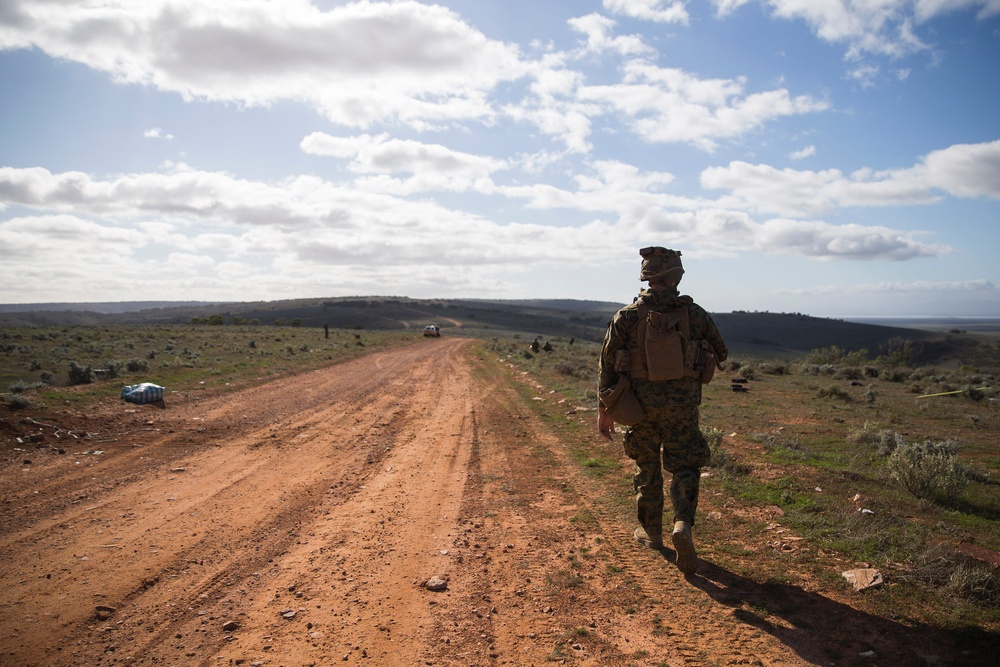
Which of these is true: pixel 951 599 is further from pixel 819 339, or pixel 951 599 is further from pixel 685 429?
pixel 819 339

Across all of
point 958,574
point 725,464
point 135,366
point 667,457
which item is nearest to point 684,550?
point 667,457

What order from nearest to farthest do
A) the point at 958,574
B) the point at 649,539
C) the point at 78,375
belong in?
the point at 958,574, the point at 649,539, the point at 78,375

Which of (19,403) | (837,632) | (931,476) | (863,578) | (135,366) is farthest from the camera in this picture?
(135,366)

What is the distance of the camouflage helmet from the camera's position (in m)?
5.16

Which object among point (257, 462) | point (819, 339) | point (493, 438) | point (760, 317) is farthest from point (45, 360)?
point (760, 317)

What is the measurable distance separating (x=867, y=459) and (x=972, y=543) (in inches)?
143

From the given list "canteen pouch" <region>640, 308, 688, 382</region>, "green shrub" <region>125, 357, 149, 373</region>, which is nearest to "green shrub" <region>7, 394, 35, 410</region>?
"green shrub" <region>125, 357, 149, 373</region>

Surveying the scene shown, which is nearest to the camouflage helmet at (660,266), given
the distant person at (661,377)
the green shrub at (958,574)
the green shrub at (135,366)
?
the distant person at (661,377)

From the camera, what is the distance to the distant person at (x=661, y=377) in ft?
16.2

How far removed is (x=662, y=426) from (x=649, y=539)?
1098mm

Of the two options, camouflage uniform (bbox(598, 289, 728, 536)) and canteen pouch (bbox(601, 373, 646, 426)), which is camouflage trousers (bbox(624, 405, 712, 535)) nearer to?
camouflage uniform (bbox(598, 289, 728, 536))

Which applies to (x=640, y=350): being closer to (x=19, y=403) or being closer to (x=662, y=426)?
(x=662, y=426)

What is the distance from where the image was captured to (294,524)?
5699mm

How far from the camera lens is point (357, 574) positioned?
4.58 meters
